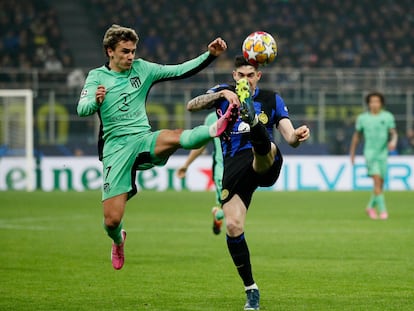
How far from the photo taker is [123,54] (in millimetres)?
8828

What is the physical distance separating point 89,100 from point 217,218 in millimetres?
6421

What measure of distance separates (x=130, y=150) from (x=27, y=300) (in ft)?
5.32

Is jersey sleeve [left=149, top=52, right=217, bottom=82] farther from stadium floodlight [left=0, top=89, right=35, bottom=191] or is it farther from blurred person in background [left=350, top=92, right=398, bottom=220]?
stadium floodlight [left=0, top=89, right=35, bottom=191]

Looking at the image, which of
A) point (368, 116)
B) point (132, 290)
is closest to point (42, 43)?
point (368, 116)

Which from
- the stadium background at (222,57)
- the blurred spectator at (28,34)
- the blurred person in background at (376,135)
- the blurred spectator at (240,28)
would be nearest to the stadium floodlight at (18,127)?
the stadium background at (222,57)

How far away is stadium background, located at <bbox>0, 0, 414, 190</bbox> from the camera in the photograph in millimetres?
28359

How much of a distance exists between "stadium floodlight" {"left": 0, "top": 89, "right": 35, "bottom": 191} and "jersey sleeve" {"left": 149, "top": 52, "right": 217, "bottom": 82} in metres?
18.0

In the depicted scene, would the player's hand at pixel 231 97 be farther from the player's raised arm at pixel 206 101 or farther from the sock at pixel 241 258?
the sock at pixel 241 258

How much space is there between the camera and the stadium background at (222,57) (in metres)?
28.4

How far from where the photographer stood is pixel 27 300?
8773 mm

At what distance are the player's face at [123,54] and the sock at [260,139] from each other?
1.55 meters

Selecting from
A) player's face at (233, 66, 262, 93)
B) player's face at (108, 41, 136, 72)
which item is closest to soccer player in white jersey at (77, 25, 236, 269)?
player's face at (108, 41, 136, 72)

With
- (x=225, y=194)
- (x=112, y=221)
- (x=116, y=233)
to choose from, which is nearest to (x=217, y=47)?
(x=225, y=194)

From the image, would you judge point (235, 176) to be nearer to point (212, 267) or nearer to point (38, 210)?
point (212, 267)
